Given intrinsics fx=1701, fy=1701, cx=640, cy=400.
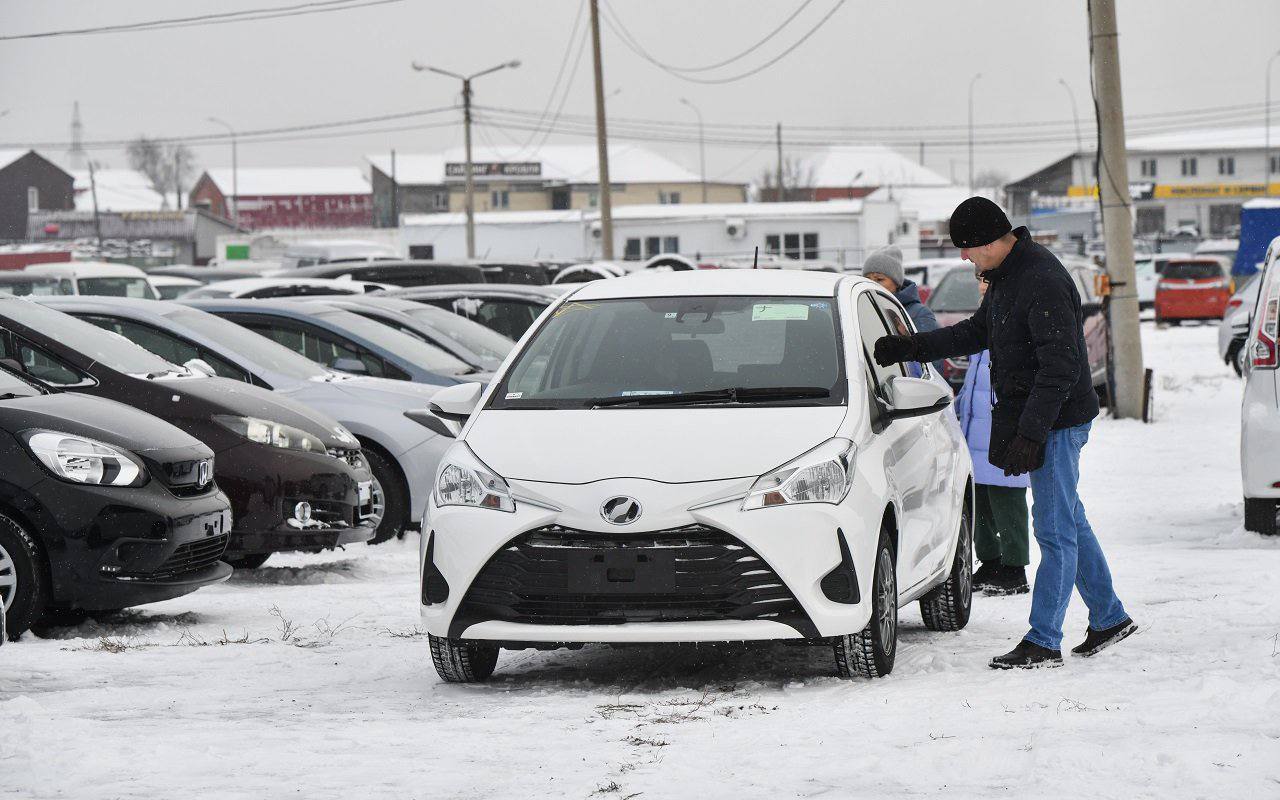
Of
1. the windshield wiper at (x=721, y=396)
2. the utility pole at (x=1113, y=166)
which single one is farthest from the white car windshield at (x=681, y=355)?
the utility pole at (x=1113, y=166)

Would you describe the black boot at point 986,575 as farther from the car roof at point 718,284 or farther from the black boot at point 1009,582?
the car roof at point 718,284

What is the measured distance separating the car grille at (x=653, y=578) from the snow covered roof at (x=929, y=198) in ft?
347

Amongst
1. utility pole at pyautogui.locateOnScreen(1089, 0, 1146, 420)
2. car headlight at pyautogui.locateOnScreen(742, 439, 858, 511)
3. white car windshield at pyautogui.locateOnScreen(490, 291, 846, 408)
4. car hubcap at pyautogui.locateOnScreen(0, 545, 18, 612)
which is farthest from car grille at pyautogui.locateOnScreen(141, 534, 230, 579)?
utility pole at pyautogui.locateOnScreen(1089, 0, 1146, 420)

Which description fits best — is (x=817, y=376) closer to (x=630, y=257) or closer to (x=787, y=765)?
(x=787, y=765)

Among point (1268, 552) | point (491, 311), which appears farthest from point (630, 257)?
point (1268, 552)

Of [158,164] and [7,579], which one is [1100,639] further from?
[158,164]

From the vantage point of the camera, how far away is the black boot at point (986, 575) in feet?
28.8

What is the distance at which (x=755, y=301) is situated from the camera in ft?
22.8

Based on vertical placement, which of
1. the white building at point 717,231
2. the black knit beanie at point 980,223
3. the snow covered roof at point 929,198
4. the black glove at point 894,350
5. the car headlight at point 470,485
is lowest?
the car headlight at point 470,485

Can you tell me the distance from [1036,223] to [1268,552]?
81.3 m

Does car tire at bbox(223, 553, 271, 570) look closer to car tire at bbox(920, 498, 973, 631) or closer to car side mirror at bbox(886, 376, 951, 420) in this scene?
car tire at bbox(920, 498, 973, 631)

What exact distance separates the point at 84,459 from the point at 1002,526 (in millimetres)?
4398

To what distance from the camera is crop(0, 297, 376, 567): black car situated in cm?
894

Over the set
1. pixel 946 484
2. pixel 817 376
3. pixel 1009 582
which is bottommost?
pixel 1009 582
